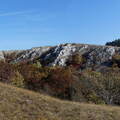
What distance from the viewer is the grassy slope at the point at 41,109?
17344 mm

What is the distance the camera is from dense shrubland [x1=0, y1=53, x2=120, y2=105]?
70438mm

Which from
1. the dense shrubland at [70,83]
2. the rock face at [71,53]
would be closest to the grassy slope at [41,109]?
the dense shrubland at [70,83]

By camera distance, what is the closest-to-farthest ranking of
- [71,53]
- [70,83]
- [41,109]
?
[41,109]
[70,83]
[71,53]

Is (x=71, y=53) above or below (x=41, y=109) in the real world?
above

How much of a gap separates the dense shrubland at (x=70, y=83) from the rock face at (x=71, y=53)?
52.8 m

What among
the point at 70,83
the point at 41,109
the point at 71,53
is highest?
the point at 71,53

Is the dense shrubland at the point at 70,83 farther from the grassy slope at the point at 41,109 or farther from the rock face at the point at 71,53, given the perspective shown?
the rock face at the point at 71,53

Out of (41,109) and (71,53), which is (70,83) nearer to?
(41,109)

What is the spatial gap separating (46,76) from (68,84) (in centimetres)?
2014

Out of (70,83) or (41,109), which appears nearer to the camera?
(41,109)

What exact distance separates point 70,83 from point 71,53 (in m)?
95.6

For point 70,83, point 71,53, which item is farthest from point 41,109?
point 71,53

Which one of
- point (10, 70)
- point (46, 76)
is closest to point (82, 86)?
point (10, 70)

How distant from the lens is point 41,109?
60.4 ft
